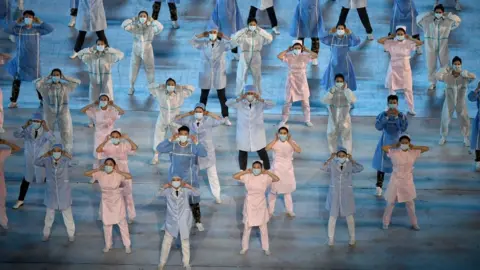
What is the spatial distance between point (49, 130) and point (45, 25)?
105 inches

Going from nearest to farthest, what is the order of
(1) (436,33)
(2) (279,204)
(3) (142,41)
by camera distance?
(2) (279,204), (3) (142,41), (1) (436,33)

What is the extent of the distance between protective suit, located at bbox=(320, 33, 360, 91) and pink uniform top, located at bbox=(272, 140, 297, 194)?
2.69 meters

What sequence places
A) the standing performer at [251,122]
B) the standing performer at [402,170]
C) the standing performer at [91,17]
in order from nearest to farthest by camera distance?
the standing performer at [402,170] → the standing performer at [251,122] → the standing performer at [91,17]

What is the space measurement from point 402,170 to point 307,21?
4.06 metres

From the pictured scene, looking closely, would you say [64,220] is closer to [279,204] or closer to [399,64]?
[279,204]

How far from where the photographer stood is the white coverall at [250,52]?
19.1 m

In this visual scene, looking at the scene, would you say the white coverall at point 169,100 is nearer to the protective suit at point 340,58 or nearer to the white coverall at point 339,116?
A: the white coverall at point 339,116

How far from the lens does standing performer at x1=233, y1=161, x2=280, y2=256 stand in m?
16.2

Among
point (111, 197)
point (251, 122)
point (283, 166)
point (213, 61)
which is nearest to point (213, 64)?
point (213, 61)

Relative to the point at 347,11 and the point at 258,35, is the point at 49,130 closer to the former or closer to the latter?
the point at 258,35

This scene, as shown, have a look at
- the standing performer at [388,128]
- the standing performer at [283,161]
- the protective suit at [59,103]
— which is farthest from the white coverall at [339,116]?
the protective suit at [59,103]

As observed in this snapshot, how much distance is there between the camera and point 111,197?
1638 cm

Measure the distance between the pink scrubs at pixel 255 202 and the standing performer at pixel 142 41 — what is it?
401cm

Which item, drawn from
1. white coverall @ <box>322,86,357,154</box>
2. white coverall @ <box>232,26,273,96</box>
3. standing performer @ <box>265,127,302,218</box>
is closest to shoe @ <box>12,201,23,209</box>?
standing performer @ <box>265,127,302,218</box>
